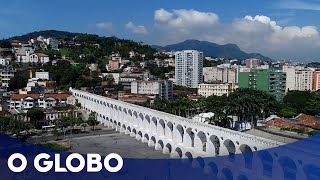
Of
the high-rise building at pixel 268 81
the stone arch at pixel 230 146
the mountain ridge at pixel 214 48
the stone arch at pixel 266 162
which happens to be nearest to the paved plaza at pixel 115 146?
the stone arch at pixel 230 146

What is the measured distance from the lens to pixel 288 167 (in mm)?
11289

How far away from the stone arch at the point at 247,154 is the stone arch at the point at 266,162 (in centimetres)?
48

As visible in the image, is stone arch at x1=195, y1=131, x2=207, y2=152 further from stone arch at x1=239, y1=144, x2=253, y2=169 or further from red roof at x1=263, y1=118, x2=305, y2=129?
red roof at x1=263, y1=118, x2=305, y2=129

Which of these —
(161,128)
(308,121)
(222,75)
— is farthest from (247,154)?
(222,75)

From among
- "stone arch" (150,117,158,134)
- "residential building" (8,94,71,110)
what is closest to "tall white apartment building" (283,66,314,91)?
"residential building" (8,94,71,110)

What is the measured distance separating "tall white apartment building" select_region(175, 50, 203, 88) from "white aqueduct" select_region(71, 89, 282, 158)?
72.1 feet

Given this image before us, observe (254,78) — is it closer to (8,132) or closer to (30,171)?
(8,132)

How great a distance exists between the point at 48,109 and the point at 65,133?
411 centimetres

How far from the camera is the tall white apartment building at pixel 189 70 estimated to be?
49.3 meters

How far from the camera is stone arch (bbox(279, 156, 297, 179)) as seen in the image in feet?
36.6

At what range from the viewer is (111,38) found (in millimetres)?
68938

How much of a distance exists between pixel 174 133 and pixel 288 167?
718 centimetres

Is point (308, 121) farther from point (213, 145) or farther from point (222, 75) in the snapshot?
point (222, 75)

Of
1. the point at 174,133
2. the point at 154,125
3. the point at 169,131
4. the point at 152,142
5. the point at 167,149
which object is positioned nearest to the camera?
the point at 174,133
